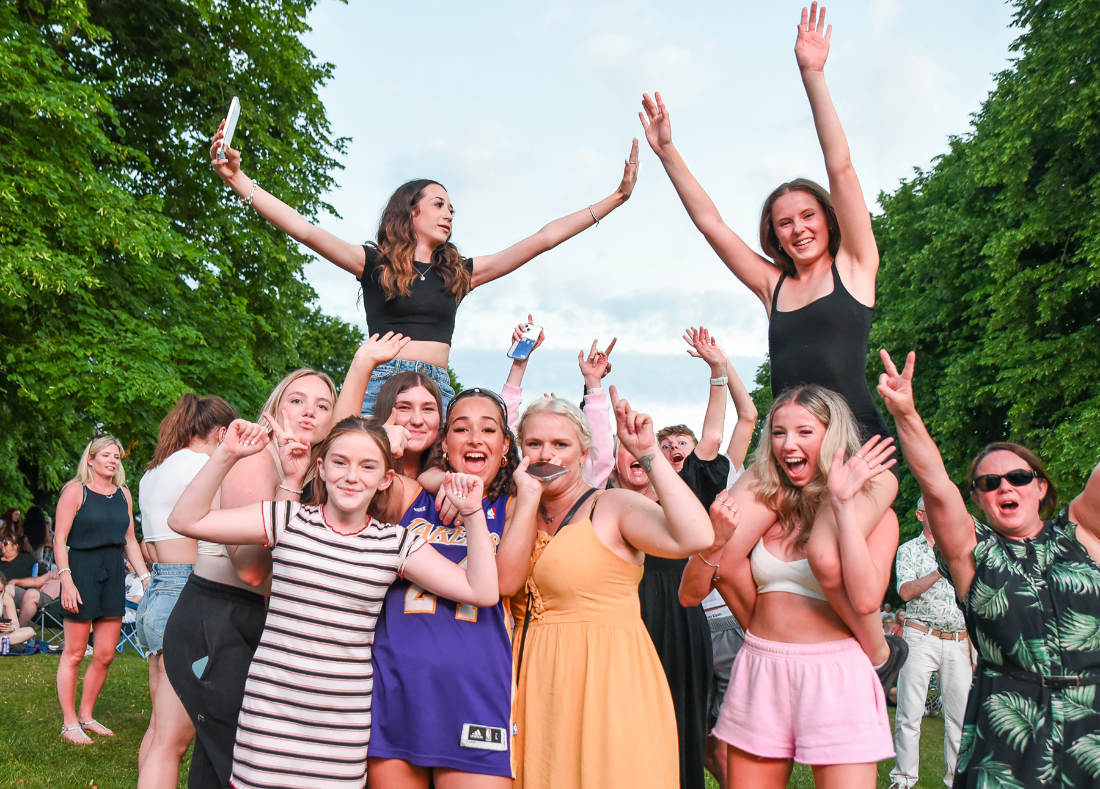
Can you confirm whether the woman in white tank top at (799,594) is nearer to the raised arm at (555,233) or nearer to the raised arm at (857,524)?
the raised arm at (857,524)

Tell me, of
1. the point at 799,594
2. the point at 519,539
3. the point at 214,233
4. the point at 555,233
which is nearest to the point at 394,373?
the point at 555,233

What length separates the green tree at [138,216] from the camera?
11.3 m

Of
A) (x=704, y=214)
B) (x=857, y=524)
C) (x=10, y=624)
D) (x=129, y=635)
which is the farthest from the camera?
(x=129, y=635)

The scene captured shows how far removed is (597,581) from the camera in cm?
337

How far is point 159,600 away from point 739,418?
11.5ft

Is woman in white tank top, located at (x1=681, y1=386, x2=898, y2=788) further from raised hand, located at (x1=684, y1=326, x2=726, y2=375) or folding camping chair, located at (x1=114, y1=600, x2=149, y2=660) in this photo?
folding camping chair, located at (x1=114, y1=600, x2=149, y2=660)

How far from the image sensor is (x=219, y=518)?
10.4ft

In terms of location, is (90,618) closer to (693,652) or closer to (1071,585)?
(693,652)

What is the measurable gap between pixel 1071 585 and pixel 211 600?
3.10m

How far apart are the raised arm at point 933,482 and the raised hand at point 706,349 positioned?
179 cm

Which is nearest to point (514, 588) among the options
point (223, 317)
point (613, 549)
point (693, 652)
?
point (613, 549)

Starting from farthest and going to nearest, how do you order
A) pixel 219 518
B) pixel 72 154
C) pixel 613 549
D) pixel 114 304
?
pixel 114 304 < pixel 72 154 < pixel 613 549 < pixel 219 518

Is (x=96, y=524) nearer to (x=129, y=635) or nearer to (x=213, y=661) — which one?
(x=213, y=661)

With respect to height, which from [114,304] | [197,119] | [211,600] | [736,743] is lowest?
[736,743]
